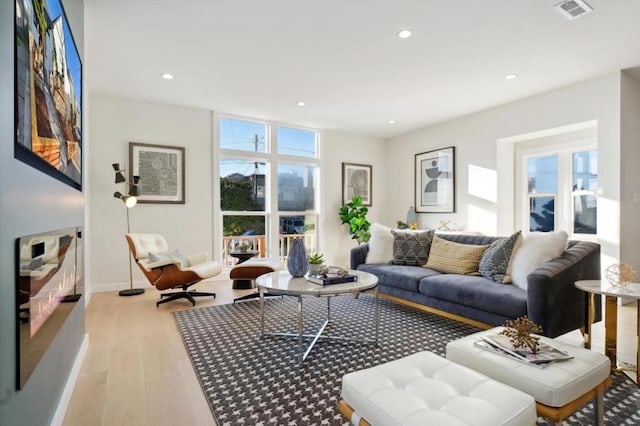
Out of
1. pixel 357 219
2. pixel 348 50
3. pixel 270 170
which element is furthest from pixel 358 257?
pixel 270 170

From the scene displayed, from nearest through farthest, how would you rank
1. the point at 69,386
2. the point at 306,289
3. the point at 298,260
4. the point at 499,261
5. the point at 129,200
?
the point at 69,386 → the point at 306,289 → the point at 298,260 → the point at 499,261 → the point at 129,200

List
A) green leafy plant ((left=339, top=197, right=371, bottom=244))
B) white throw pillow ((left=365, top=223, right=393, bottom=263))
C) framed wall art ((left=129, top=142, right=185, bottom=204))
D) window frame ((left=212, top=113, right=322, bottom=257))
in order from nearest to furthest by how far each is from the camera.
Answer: white throw pillow ((left=365, top=223, right=393, bottom=263))
framed wall art ((left=129, top=142, right=185, bottom=204))
window frame ((left=212, top=113, right=322, bottom=257))
green leafy plant ((left=339, top=197, right=371, bottom=244))

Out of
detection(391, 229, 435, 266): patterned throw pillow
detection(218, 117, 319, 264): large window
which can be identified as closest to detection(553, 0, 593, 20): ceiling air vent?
detection(391, 229, 435, 266): patterned throw pillow

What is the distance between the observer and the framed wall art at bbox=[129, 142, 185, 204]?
4746 mm

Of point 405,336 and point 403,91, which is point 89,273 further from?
point 403,91

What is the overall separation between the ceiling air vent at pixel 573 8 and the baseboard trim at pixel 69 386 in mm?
4103

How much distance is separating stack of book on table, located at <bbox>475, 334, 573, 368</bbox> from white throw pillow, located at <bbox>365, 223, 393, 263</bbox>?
235 cm

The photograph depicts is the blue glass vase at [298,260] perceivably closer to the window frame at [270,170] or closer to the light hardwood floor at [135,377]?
the light hardwood floor at [135,377]

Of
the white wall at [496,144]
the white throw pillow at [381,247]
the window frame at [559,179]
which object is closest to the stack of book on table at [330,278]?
the white throw pillow at [381,247]

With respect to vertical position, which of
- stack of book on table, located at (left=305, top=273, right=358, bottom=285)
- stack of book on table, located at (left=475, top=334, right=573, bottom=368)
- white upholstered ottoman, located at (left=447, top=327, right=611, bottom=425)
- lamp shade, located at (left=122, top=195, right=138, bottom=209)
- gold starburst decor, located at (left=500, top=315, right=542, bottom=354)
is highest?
lamp shade, located at (left=122, top=195, right=138, bottom=209)

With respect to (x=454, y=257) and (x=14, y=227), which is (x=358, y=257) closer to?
(x=454, y=257)

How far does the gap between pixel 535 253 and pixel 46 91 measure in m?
3.35

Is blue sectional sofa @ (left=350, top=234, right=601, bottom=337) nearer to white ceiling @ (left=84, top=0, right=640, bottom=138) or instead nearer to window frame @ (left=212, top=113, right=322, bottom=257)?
white ceiling @ (left=84, top=0, right=640, bottom=138)

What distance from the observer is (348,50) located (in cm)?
333
